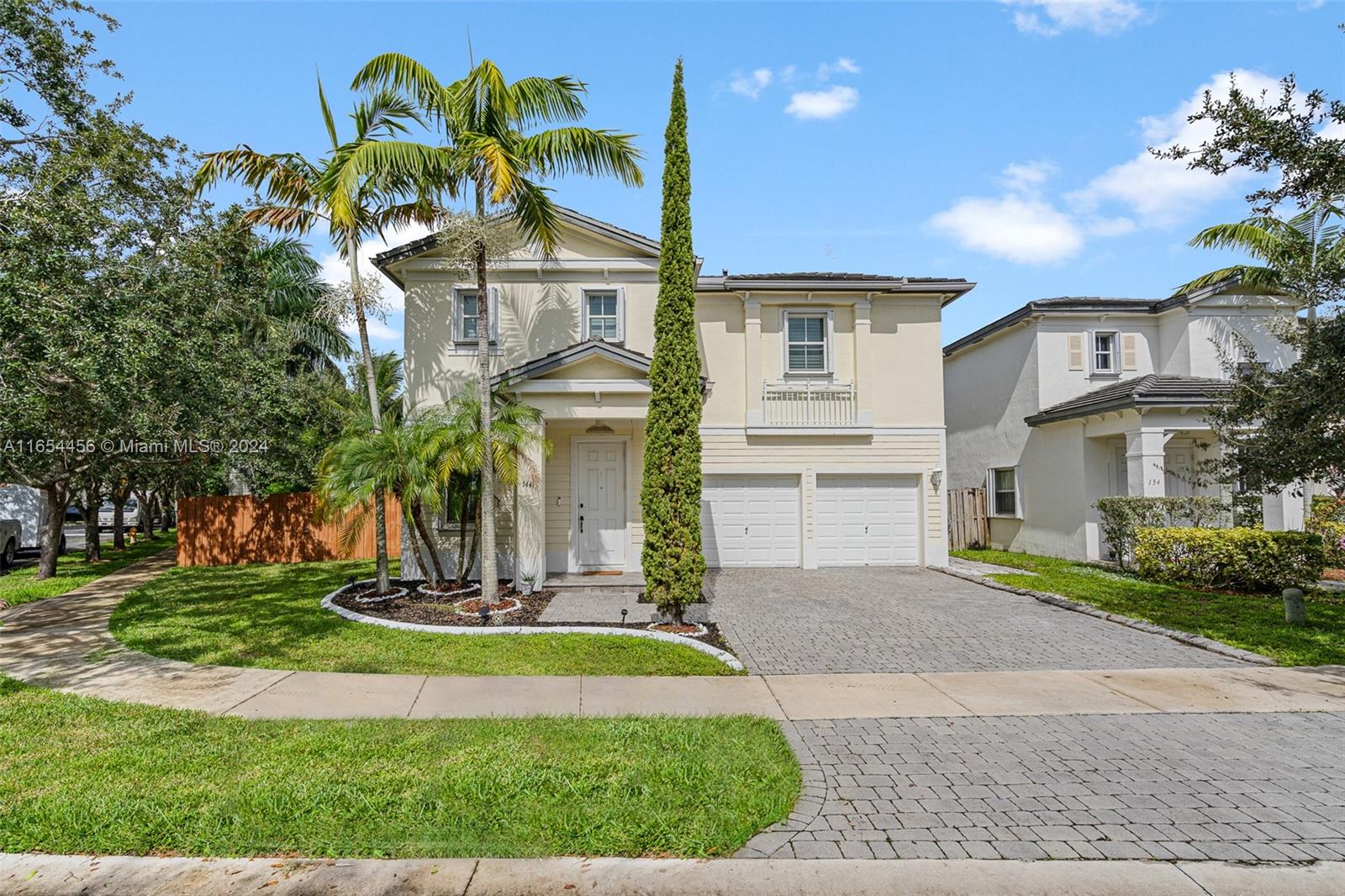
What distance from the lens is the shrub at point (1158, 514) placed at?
1445 cm

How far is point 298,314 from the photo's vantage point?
72.8 ft

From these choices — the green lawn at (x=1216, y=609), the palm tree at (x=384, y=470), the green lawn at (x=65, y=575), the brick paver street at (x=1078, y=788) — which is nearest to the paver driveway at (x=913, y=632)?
the green lawn at (x=1216, y=609)

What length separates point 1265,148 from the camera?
26.6ft

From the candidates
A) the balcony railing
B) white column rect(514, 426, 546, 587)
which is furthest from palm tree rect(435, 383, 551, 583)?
the balcony railing

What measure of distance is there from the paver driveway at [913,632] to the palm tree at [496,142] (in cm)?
435

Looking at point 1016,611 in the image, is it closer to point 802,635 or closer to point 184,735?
point 802,635

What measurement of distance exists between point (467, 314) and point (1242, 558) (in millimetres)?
14974

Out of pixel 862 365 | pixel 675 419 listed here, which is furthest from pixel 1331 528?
pixel 675 419

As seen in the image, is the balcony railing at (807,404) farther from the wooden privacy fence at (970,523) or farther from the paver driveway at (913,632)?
the wooden privacy fence at (970,523)

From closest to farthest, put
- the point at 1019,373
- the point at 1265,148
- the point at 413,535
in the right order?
the point at 1265,148 < the point at 413,535 < the point at 1019,373

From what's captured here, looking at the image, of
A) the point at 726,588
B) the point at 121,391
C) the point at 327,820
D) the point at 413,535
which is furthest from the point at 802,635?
the point at 121,391

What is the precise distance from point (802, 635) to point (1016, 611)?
401 centimetres

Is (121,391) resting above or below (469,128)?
below

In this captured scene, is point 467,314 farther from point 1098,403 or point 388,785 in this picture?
point 1098,403
